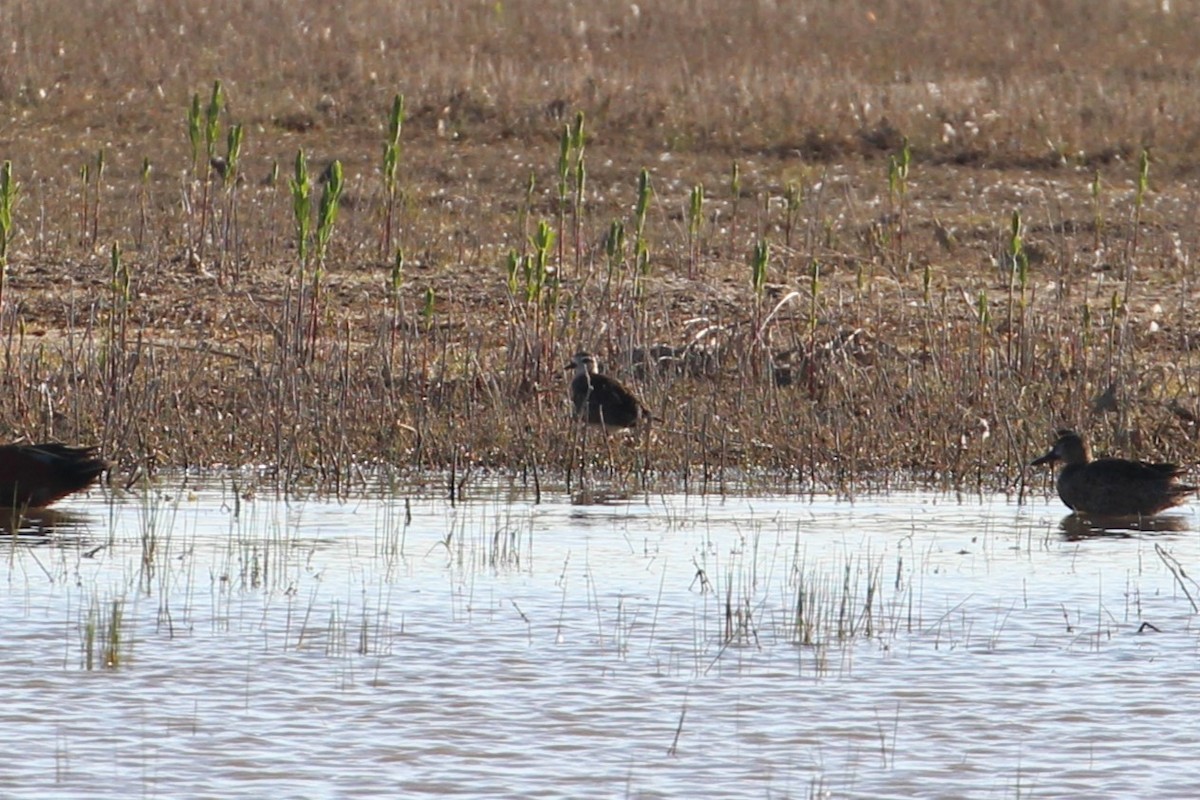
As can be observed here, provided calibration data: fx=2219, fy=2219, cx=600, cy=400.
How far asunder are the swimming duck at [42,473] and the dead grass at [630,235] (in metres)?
1.13

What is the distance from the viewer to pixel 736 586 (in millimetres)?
9148

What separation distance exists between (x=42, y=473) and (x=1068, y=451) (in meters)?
5.43

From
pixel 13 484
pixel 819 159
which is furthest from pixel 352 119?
pixel 13 484

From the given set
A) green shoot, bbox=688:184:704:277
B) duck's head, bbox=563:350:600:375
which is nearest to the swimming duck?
duck's head, bbox=563:350:600:375

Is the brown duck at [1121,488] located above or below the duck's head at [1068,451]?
below

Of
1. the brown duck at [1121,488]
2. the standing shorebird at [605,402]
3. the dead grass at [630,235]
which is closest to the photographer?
the brown duck at [1121,488]

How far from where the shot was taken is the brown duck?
1145 cm

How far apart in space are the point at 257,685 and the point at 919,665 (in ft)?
7.51

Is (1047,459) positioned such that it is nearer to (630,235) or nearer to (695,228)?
(695,228)

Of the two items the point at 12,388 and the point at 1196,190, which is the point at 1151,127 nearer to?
the point at 1196,190

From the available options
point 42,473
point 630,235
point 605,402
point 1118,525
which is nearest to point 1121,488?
point 1118,525

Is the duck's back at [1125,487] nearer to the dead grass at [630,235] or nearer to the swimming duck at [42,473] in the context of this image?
the dead grass at [630,235]

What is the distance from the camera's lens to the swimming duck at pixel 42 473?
431 inches

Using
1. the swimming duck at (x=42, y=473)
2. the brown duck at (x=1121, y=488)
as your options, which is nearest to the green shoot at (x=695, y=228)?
the brown duck at (x=1121, y=488)
